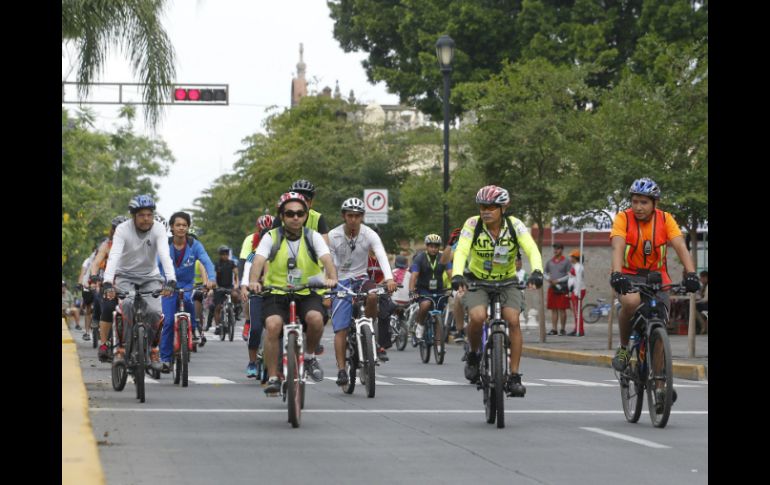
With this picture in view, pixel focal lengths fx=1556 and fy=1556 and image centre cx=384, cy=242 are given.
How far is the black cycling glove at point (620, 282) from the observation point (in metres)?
11.1

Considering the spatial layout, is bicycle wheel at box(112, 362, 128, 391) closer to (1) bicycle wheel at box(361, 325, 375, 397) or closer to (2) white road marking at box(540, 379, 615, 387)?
(1) bicycle wheel at box(361, 325, 375, 397)

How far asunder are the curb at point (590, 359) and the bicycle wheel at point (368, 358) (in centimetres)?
571

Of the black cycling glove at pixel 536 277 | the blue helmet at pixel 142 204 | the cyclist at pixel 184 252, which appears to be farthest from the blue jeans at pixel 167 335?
the black cycling glove at pixel 536 277

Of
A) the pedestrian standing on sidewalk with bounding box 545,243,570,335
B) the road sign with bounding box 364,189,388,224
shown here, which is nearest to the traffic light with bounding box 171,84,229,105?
the road sign with bounding box 364,189,388,224

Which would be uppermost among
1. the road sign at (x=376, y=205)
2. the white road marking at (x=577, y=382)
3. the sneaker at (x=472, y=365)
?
the road sign at (x=376, y=205)

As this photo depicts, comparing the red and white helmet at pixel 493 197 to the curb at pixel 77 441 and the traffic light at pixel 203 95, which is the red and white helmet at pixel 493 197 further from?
the traffic light at pixel 203 95

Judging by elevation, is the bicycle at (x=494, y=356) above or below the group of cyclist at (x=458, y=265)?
below

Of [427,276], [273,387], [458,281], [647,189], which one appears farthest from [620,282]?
[427,276]

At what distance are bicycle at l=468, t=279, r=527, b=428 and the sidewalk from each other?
23.3ft

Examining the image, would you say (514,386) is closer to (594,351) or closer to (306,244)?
(306,244)

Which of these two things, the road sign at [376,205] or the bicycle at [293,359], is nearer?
the bicycle at [293,359]

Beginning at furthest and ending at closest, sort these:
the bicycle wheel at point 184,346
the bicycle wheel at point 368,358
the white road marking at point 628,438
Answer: the bicycle wheel at point 184,346
the bicycle wheel at point 368,358
the white road marking at point 628,438

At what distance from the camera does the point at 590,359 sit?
21422mm
